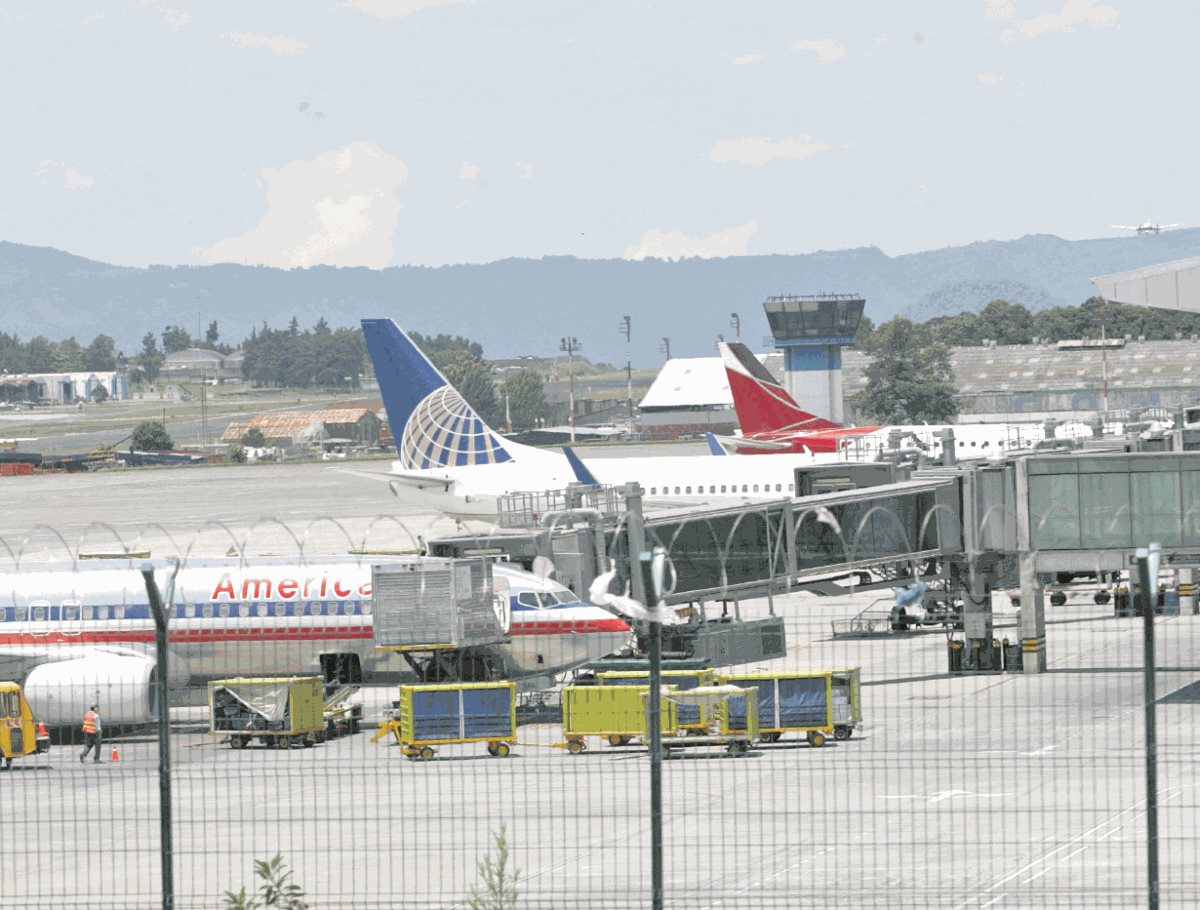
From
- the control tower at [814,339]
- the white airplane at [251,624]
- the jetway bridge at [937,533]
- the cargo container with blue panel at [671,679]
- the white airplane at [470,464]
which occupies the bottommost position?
the cargo container with blue panel at [671,679]

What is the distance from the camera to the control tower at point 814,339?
160000 mm

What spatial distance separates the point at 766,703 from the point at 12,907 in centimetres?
1849

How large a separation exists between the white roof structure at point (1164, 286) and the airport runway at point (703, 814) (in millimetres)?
9264

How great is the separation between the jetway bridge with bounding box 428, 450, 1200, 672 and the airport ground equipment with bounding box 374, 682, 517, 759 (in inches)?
341

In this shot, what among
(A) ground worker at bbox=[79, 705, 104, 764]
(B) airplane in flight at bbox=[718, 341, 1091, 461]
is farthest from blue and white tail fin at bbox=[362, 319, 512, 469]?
(A) ground worker at bbox=[79, 705, 104, 764]

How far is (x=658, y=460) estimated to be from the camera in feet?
285

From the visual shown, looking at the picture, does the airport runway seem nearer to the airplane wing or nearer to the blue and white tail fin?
the blue and white tail fin

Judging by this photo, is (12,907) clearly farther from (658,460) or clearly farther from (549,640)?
(658,460)

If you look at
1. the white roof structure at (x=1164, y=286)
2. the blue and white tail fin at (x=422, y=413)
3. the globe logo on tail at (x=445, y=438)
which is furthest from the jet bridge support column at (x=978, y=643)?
the globe logo on tail at (x=445, y=438)

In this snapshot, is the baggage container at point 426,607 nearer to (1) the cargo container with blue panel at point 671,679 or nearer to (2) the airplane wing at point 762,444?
(1) the cargo container with blue panel at point 671,679

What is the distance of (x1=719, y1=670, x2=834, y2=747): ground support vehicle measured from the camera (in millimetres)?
40312

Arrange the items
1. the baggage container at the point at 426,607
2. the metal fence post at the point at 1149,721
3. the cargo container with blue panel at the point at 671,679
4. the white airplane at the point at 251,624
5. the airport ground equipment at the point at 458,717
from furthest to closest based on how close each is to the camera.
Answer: the white airplane at the point at 251,624 < the baggage container at the point at 426,607 < the cargo container with blue panel at the point at 671,679 < the airport ground equipment at the point at 458,717 < the metal fence post at the point at 1149,721

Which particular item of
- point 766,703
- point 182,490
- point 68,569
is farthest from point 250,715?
point 182,490

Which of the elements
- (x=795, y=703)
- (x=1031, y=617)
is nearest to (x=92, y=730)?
(x=795, y=703)
